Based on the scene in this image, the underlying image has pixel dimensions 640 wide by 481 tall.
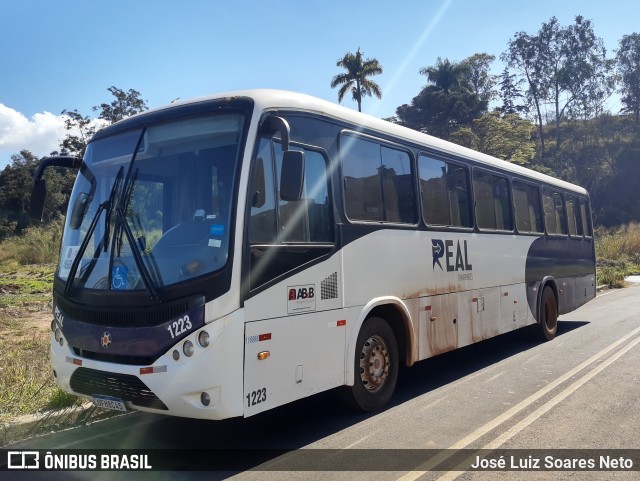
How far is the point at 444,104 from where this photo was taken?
207 feet

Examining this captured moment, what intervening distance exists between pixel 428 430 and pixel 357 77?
45.3 m

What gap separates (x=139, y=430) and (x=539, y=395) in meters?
4.69

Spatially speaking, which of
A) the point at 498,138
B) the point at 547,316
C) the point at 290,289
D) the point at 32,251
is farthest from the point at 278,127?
the point at 498,138

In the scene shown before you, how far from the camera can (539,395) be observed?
6.90m

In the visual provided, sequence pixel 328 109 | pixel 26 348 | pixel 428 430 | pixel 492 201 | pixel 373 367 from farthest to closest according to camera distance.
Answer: pixel 26 348 < pixel 492 201 < pixel 373 367 < pixel 328 109 < pixel 428 430

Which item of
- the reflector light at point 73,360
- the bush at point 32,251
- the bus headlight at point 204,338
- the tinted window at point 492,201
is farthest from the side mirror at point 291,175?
the bush at point 32,251

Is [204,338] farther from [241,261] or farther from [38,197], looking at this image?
[38,197]

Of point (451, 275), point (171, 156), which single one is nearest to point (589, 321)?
point (451, 275)

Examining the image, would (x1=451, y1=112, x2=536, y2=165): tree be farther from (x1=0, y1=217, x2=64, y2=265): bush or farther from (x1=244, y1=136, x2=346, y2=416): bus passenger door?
(x1=244, y1=136, x2=346, y2=416): bus passenger door

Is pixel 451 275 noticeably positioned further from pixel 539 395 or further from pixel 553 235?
pixel 553 235

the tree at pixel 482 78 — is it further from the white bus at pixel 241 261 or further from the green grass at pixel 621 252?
the white bus at pixel 241 261

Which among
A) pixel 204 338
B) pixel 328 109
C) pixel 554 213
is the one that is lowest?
pixel 204 338

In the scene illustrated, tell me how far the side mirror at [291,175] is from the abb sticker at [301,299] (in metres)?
0.93

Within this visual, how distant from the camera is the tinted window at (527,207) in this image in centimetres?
1041
